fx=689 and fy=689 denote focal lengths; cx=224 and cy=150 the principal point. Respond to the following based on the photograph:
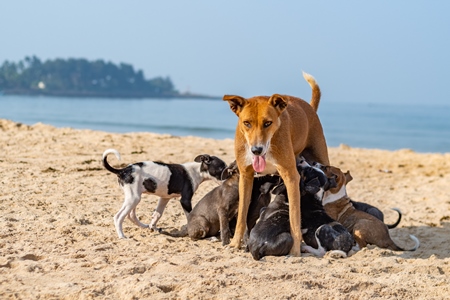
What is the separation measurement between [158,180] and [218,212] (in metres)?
0.82

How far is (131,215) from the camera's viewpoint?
27.1 ft

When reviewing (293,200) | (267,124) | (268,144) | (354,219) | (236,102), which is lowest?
(354,219)

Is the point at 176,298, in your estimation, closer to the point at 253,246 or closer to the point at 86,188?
the point at 253,246

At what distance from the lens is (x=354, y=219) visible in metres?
8.05

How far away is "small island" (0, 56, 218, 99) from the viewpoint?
424 feet

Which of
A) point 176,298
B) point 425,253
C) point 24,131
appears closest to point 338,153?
point 24,131

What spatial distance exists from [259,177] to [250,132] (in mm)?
1251

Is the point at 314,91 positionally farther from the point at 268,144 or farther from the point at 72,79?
the point at 72,79

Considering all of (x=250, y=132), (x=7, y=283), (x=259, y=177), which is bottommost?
(x=7, y=283)

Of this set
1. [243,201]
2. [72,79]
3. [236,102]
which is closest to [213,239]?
[243,201]

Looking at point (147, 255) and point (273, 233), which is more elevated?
point (273, 233)

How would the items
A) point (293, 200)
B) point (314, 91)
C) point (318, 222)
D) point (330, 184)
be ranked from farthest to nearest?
point (314, 91) < point (330, 184) < point (318, 222) < point (293, 200)

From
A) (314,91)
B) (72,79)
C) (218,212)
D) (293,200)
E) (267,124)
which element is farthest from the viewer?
(72,79)

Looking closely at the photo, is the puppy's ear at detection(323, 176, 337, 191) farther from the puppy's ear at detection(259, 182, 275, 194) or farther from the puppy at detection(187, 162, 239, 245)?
the puppy at detection(187, 162, 239, 245)
